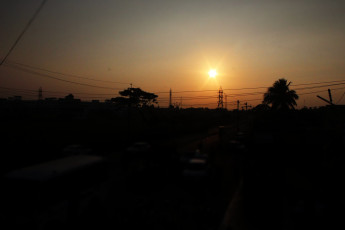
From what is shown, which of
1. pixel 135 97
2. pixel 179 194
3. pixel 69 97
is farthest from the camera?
pixel 69 97

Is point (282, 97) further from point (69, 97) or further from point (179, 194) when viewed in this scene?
point (69, 97)

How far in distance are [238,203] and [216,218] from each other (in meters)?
2.21

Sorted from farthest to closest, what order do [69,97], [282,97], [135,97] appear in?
1. [69,97]
2. [135,97]
3. [282,97]

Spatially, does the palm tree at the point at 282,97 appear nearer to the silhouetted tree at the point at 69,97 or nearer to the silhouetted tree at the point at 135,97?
the silhouetted tree at the point at 135,97

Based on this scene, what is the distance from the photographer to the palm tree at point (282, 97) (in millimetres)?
39938

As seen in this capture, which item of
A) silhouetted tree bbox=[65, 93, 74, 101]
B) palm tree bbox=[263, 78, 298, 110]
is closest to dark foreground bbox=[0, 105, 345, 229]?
palm tree bbox=[263, 78, 298, 110]

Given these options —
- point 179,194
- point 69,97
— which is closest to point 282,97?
point 179,194

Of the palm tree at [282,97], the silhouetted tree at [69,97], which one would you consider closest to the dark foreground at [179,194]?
the palm tree at [282,97]

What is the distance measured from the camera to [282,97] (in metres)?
39.9

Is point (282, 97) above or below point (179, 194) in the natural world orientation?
above

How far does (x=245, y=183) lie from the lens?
15.6 metres

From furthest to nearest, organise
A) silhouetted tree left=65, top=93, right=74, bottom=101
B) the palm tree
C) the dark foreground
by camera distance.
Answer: silhouetted tree left=65, top=93, right=74, bottom=101 < the palm tree < the dark foreground

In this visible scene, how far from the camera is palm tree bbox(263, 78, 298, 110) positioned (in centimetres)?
3994

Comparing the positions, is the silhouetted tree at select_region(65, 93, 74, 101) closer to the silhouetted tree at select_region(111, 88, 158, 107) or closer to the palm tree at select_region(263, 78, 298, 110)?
the silhouetted tree at select_region(111, 88, 158, 107)
